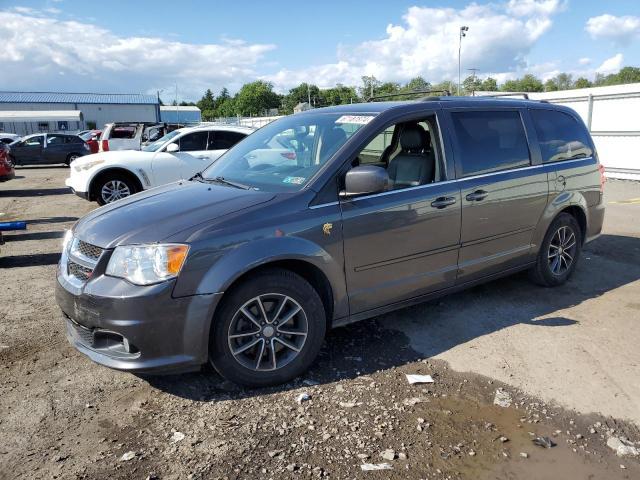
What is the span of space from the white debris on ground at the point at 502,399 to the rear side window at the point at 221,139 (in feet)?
27.6

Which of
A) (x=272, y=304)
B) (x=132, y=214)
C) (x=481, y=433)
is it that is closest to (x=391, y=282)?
(x=272, y=304)

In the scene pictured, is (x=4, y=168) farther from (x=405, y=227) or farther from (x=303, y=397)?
(x=303, y=397)

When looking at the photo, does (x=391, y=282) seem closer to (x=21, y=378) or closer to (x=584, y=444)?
(x=584, y=444)

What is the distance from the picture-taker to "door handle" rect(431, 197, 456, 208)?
4.03m

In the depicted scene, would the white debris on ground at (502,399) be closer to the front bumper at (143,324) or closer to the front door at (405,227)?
the front door at (405,227)

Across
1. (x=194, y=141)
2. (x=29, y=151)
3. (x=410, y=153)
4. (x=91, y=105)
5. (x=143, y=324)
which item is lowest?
(x=143, y=324)

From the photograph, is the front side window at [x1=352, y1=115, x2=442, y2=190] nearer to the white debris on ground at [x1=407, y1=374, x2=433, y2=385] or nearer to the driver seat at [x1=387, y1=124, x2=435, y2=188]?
the driver seat at [x1=387, y1=124, x2=435, y2=188]

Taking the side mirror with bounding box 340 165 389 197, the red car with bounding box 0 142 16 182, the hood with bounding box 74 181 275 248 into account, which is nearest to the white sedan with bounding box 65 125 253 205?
the red car with bounding box 0 142 16 182

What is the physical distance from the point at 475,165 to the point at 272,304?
219 centimetres

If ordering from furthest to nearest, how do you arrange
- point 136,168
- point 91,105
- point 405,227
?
point 91,105, point 136,168, point 405,227

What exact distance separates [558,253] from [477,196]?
1.63 meters

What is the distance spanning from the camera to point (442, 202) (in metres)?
4.07

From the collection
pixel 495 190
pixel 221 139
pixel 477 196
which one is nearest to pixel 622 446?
pixel 477 196

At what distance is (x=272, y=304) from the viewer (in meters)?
3.39
